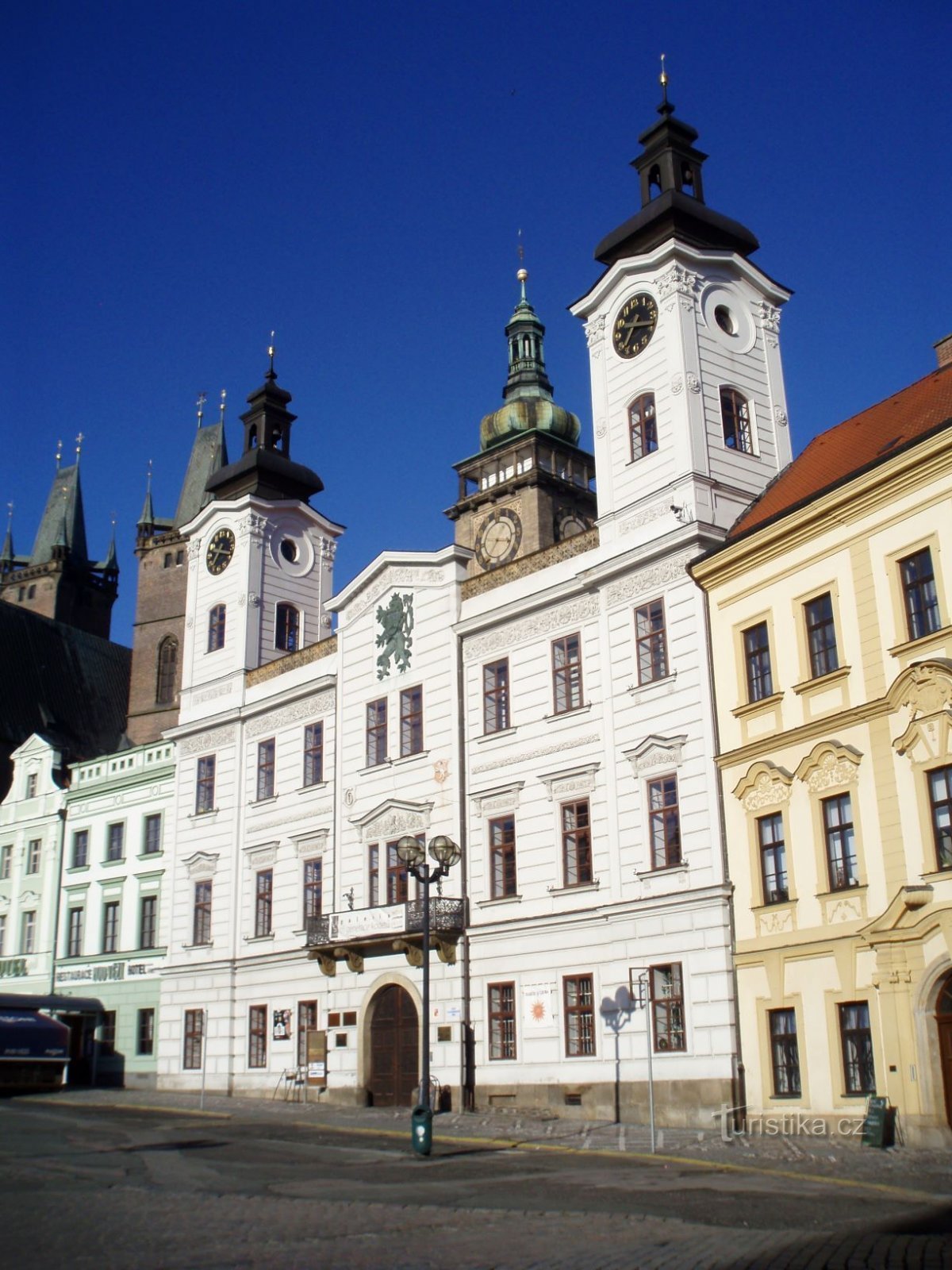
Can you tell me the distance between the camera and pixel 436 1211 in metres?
14.0

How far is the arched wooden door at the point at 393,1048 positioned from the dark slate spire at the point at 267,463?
A: 18167 millimetres

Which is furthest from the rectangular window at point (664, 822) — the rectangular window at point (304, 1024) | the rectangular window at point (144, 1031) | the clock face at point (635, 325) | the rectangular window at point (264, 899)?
the rectangular window at point (144, 1031)

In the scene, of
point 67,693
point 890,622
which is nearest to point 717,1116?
point 890,622

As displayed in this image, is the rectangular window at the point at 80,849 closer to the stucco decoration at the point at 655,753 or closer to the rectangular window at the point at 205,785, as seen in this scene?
the rectangular window at the point at 205,785

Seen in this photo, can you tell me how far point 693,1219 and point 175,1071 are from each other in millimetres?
30049

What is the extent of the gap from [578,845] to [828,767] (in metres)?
7.69

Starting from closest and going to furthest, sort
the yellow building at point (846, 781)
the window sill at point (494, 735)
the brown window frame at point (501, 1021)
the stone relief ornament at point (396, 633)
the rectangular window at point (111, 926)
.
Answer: the yellow building at point (846, 781)
the brown window frame at point (501, 1021)
the window sill at point (494, 735)
the stone relief ornament at point (396, 633)
the rectangular window at point (111, 926)

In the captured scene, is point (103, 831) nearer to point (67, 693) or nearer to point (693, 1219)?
point (67, 693)

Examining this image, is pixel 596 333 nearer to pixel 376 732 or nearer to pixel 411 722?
pixel 411 722

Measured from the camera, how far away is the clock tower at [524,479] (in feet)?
222

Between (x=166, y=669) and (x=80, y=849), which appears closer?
(x=80, y=849)

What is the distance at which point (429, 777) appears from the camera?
33.5 metres

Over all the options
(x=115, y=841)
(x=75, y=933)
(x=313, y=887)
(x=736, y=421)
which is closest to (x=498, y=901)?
(x=313, y=887)

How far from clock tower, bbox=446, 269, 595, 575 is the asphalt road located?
156ft
